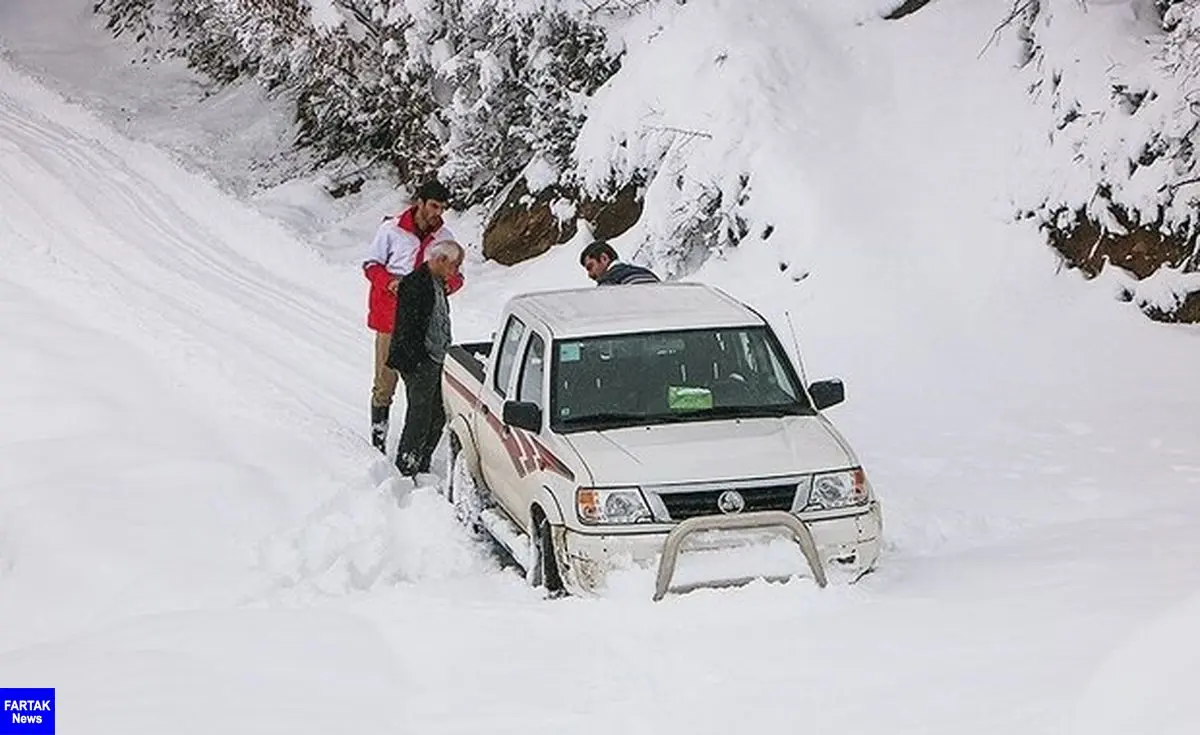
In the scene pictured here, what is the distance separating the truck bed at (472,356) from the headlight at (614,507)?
2.15 metres

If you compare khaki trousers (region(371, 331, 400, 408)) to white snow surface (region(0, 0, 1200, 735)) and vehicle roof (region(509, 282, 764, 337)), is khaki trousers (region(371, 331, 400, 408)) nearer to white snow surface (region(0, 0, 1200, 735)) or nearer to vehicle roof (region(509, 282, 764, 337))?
white snow surface (region(0, 0, 1200, 735))

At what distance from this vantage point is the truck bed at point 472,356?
888 cm

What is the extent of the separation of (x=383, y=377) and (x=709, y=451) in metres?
3.71

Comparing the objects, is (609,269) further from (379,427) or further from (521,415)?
(521,415)

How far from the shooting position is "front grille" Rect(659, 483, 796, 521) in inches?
261

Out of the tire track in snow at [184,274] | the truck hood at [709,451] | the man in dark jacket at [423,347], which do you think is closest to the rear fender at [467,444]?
the man in dark jacket at [423,347]

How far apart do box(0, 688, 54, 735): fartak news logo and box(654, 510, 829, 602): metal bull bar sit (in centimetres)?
244

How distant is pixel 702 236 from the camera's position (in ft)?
46.0

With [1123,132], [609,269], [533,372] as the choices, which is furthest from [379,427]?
[1123,132]

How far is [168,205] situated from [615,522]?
1202 centimetres

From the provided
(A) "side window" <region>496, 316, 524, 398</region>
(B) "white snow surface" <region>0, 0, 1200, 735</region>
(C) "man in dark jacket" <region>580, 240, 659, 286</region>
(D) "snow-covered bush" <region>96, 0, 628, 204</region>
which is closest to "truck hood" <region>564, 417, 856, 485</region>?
(B) "white snow surface" <region>0, 0, 1200, 735</region>

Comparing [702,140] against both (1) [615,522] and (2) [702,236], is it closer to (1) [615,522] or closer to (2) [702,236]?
(2) [702,236]

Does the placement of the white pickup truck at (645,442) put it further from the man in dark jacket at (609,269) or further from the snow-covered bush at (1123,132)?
the snow-covered bush at (1123,132)

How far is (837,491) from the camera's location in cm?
679
